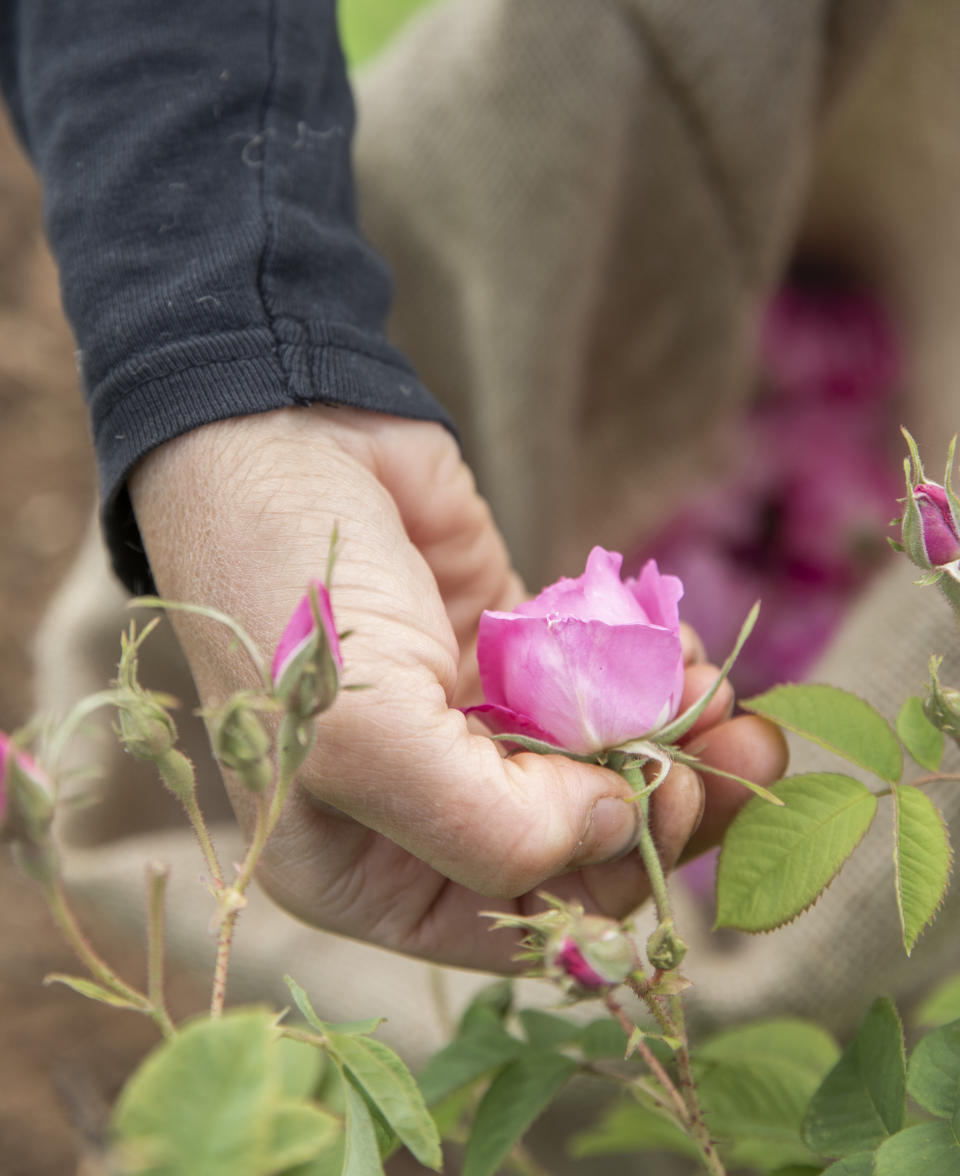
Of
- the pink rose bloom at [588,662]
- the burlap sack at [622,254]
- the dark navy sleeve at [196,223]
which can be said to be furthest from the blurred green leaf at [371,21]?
the pink rose bloom at [588,662]

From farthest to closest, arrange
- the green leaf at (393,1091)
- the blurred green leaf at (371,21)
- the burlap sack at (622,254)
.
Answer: the blurred green leaf at (371,21)
the burlap sack at (622,254)
the green leaf at (393,1091)

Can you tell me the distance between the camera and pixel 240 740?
251 millimetres

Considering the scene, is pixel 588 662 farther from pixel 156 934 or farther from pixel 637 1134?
pixel 637 1134

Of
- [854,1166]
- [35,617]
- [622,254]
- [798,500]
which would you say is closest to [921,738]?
[854,1166]

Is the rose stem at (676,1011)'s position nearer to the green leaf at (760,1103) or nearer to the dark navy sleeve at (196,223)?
the green leaf at (760,1103)

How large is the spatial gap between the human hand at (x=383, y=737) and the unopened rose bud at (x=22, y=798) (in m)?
0.09

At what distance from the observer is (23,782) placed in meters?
0.23

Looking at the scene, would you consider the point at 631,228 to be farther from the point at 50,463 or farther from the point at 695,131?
the point at 50,463

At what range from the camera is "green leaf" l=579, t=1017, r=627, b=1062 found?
378 millimetres

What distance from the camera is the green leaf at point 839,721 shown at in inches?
13.2

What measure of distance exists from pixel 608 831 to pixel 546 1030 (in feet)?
0.39

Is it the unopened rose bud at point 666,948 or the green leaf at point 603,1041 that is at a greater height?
the unopened rose bud at point 666,948

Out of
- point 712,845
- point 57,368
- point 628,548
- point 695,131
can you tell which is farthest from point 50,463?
point 712,845

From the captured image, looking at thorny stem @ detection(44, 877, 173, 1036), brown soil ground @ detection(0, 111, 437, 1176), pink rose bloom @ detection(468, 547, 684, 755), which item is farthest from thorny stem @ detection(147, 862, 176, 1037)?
brown soil ground @ detection(0, 111, 437, 1176)
